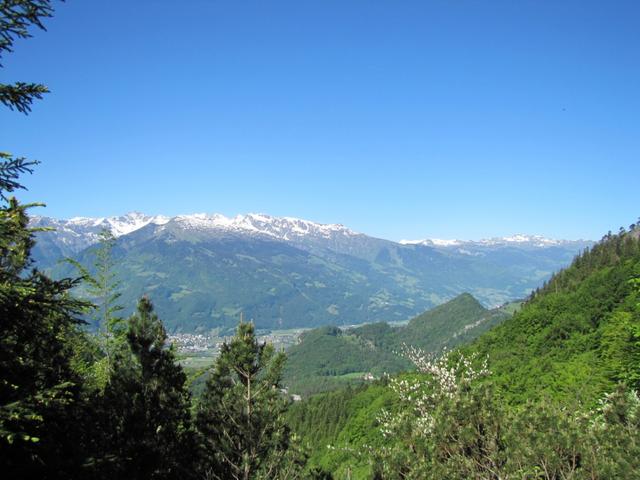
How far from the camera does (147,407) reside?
611 inches

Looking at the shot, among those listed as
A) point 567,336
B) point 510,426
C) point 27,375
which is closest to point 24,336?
point 27,375

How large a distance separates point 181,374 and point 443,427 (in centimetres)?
1096

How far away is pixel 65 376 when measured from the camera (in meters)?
11.0

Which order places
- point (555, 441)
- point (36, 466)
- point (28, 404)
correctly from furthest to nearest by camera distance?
point (555, 441) → point (36, 466) → point (28, 404)

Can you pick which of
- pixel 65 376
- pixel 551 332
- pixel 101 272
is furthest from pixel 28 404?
pixel 551 332

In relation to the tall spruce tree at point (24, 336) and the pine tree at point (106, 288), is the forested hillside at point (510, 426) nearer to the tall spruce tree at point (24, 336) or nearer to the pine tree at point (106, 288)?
the tall spruce tree at point (24, 336)

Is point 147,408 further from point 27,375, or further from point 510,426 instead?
point 510,426

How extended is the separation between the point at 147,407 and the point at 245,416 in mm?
3605

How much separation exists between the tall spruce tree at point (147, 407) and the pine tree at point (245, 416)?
950 millimetres

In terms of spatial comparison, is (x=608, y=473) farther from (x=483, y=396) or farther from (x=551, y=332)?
(x=551, y=332)

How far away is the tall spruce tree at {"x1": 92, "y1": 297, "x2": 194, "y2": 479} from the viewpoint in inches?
563

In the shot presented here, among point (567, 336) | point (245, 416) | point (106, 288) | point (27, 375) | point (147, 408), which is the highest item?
point (106, 288)

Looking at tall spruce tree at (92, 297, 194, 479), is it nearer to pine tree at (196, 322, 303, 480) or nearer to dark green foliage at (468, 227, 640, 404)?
pine tree at (196, 322, 303, 480)

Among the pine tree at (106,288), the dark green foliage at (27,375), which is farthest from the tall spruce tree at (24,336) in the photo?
the pine tree at (106,288)
